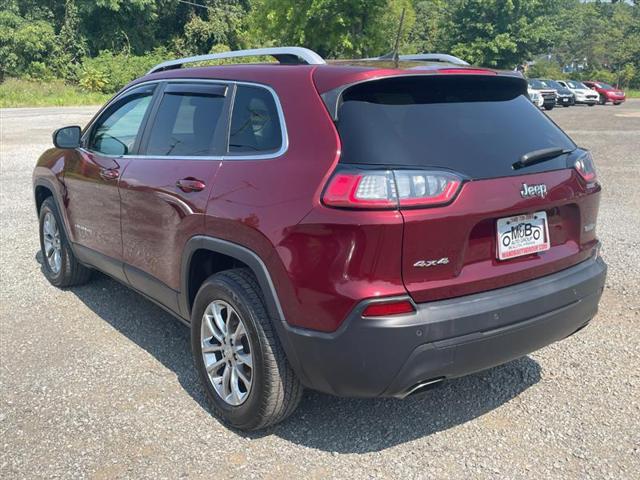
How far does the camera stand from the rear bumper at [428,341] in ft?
8.38

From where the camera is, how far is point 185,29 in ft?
143

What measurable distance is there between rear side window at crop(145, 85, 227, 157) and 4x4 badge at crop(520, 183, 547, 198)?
1.51 metres

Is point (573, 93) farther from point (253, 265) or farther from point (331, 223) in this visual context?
A: point (331, 223)

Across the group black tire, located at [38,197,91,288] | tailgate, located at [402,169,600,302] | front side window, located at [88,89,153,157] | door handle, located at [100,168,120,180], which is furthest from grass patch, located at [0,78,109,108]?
tailgate, located at [402,169,600,302]

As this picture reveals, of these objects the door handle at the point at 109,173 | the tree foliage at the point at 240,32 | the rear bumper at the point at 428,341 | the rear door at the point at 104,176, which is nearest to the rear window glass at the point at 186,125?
the rear door at the point at 104,176

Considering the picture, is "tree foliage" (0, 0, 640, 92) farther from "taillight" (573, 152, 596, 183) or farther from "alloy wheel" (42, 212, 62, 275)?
"taillight" (573, 152, 596, 183)

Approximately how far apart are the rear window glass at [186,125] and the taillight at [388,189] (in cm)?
98

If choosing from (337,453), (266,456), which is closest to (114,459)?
(266,456)

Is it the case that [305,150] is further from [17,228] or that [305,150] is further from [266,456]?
[17,228]

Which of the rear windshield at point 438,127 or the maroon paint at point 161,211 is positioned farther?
the maroon paint at point 161,211

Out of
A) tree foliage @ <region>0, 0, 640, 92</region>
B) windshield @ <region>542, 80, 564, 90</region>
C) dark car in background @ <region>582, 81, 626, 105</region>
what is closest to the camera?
tree foliage @ <region>0, 0, 640, 92</region>

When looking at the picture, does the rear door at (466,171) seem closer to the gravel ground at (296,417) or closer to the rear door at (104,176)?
the gravel ground at (296,417)

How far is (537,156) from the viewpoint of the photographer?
9.64 feet

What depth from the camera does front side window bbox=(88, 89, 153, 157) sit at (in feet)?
13.4
